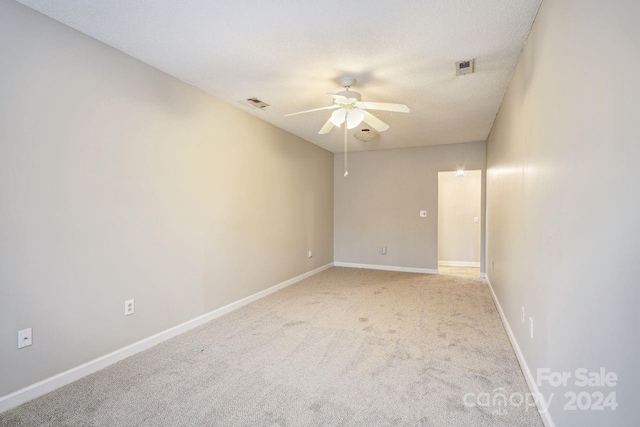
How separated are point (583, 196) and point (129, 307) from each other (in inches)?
118

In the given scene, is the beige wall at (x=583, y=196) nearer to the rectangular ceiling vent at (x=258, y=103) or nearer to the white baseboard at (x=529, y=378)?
the white baseboard at (x=529, y=378)

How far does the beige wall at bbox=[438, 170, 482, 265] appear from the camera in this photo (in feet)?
22.5

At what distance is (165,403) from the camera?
196cm

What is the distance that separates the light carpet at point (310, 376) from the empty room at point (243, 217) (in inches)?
0.7

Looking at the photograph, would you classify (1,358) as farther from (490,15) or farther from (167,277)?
(490,15)

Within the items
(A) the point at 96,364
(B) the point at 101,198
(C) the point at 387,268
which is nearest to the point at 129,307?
(A) the point at 96,364

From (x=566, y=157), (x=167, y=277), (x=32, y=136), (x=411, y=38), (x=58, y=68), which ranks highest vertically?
(x=411, y=38)

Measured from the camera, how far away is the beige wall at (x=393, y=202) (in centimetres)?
596

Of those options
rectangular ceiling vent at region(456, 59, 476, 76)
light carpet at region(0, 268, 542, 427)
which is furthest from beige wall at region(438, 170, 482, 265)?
rectangular ceiling vent at region(456, 59, 476, 76)

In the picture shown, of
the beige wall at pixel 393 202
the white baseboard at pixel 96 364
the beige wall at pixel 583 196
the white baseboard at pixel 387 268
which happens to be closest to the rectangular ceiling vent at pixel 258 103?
the white baseboard at pixel 96 364

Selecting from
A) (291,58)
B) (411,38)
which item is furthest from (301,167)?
(411,38)

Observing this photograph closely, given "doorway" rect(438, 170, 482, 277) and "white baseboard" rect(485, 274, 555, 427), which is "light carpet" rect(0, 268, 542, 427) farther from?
"doorway" rect(438, 170, 482, 277)

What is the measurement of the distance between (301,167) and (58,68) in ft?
11.5

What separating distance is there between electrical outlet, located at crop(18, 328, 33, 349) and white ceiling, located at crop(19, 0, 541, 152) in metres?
1.99
